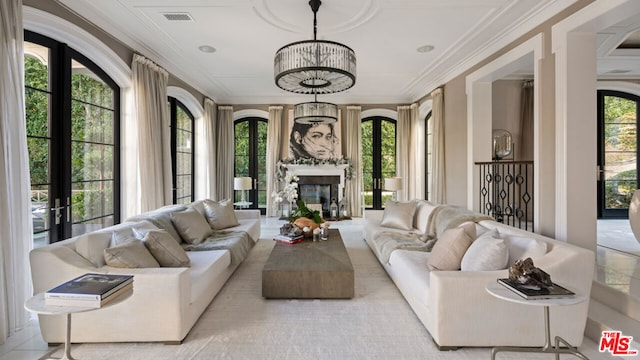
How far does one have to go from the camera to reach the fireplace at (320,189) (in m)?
8.41

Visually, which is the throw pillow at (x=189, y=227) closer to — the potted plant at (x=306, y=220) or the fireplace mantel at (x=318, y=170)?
the potted plant at (x=306, y=220)

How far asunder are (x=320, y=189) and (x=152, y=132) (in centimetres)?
468

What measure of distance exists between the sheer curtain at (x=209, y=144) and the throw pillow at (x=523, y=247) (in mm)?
6720

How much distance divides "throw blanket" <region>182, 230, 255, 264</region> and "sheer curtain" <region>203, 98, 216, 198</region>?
12.0ft

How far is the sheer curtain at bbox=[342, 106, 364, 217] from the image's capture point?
27.7 ft

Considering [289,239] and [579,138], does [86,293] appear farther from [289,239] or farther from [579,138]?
[579,138]

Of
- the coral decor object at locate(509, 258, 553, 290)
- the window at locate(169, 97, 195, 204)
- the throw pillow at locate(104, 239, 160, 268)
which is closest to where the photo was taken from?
the coral decor object at locate(509, 258, 553, 290)

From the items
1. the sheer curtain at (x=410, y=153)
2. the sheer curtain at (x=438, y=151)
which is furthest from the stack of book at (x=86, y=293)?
the sheer curtain at (x=410, y=153)

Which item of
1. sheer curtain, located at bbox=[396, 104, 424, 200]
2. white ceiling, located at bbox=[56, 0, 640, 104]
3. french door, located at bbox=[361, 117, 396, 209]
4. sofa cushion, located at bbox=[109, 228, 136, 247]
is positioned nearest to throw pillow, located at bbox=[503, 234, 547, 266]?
white ceiling, located at bbox=[56, 0, 640, 104]

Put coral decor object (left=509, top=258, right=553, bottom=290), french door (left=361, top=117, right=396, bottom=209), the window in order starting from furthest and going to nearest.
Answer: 1. french door (left=361, top=117, right=396, bottom=209)
2. the window
3. coral decor object (left=509, top=258, right=553, bottom=290)

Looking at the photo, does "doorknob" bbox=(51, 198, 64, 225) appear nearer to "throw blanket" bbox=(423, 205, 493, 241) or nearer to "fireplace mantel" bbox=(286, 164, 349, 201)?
"throw blanket" bbox=(423, 205, 493, 241)

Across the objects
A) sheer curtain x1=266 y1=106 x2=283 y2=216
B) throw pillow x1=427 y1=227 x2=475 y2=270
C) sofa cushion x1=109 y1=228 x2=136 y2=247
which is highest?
sheer curtain x1=266 y1=106 x2=283 y2=216

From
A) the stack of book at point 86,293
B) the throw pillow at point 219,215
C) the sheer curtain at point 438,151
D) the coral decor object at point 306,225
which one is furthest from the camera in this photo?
the sheer curtain at point 438,151

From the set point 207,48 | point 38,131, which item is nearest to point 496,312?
point 38,131
